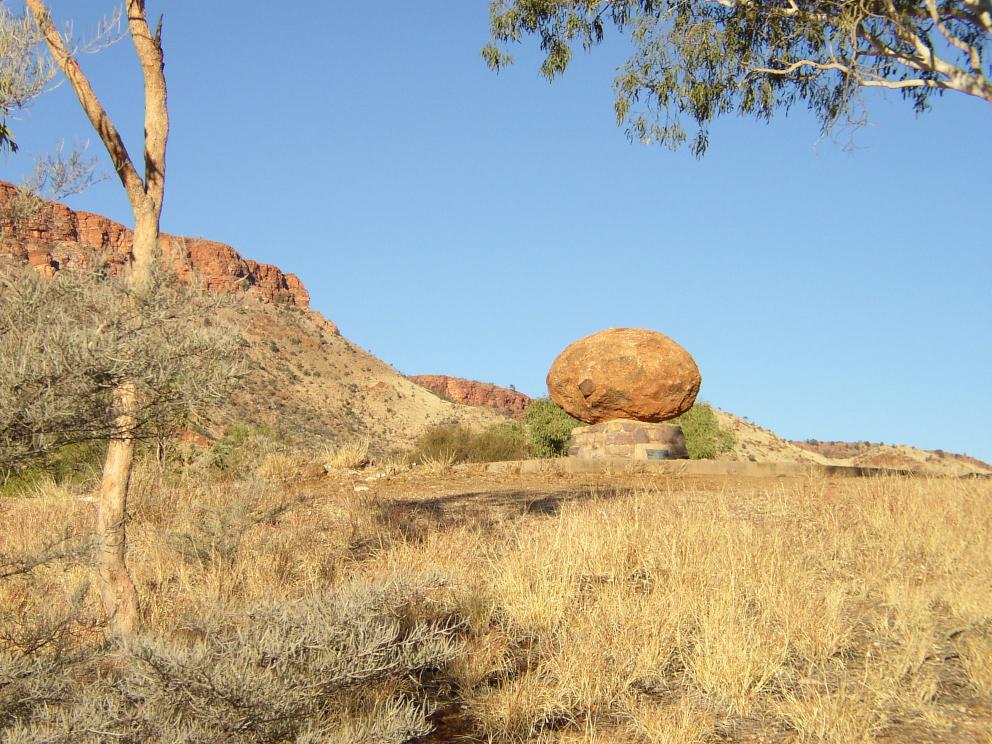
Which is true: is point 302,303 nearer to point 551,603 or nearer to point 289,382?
point 289,382

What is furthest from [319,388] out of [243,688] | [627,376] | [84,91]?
[243,688]

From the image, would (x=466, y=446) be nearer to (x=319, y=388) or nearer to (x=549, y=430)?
(x=549, y=430)

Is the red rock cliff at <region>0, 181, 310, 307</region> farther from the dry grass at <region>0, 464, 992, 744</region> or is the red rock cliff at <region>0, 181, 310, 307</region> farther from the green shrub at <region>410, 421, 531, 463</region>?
the green shrub at <region>410, 421, 531, 463</region>

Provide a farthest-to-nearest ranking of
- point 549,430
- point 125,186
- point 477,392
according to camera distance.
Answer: point 477,392 → point 549,430 → point 125,186

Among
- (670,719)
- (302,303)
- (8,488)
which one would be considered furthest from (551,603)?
(302,303)

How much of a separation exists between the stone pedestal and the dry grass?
6626 mm

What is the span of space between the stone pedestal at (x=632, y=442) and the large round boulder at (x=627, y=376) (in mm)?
324

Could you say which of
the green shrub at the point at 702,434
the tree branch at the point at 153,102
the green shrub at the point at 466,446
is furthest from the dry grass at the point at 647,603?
the green shrub at the point at 702,434

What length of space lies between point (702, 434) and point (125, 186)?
21796 millimetres

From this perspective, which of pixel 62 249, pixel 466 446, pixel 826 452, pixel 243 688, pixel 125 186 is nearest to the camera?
pixel 243 688

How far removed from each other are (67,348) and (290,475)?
34.9 feet

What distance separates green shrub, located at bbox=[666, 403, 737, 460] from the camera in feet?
82.9

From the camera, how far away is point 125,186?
5.91 m

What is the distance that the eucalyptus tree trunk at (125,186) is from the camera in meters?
5.14
